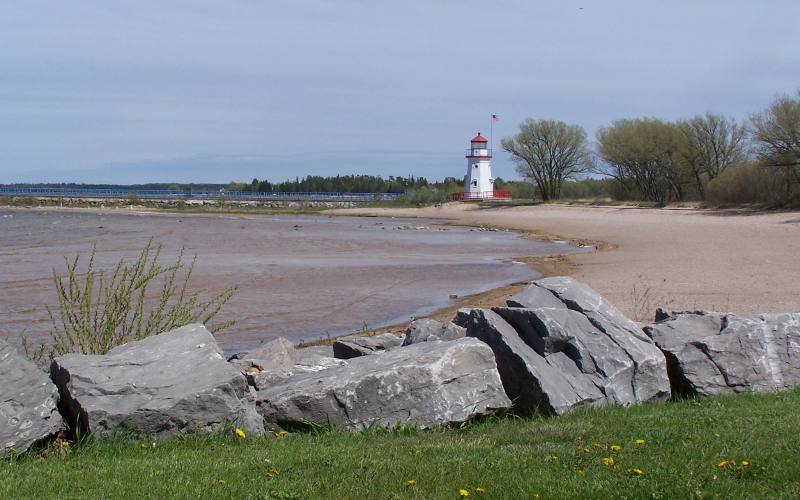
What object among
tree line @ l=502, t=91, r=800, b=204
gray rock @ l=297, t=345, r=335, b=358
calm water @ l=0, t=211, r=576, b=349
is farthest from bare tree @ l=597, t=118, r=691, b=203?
gray rock @ l=297, t=345, r=335, b=358

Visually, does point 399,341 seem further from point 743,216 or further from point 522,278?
point 743,216

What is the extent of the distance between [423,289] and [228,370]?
1447 centimetres

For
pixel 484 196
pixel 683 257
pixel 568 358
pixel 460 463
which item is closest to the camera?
pixel 460 463

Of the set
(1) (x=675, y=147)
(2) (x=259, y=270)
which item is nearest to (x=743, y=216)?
(1) (x=675, y=147)

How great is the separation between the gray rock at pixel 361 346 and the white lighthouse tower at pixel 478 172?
252ft

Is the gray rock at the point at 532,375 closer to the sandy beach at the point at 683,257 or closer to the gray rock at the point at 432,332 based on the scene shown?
the gray rock at the point at 432,332

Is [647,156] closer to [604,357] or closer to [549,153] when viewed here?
[549,153]

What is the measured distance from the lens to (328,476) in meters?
5.49

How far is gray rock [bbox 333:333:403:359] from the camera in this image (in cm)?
1021

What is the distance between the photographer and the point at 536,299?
909cm

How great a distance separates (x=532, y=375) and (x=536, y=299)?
5.39ft

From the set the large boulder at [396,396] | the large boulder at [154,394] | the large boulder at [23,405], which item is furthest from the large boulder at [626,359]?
the large boulder at [23,405]

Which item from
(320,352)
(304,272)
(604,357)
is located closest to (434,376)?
(604,357)

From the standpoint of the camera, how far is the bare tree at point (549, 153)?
79.0 m
